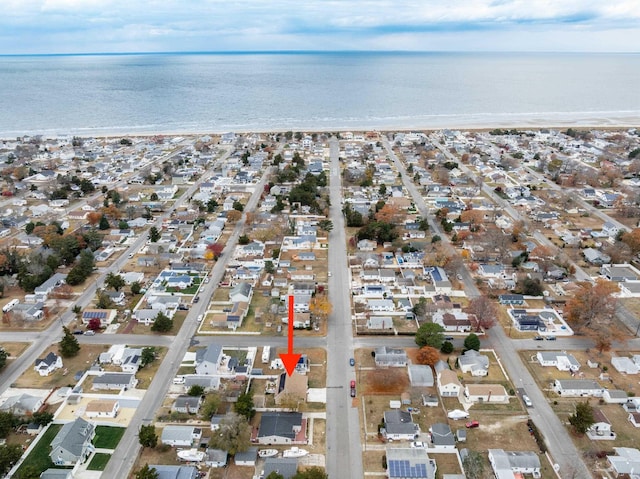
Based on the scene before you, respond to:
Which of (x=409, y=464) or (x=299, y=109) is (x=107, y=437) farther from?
(x=299, y=109)

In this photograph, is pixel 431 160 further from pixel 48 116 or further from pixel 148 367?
pixel 48 116

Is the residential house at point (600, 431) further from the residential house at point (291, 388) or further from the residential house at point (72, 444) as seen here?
the residential house at point (72, 444)

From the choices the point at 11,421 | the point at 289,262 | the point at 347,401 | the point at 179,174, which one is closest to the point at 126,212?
the point at 179,174

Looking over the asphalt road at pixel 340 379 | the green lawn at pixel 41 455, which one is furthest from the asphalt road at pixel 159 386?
the asphalt road at pixel 340 379

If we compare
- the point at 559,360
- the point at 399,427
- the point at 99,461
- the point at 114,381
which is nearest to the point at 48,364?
the point at 114,381

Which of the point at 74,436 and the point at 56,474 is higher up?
the point at 74,436

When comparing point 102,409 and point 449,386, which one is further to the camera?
point 449,386
